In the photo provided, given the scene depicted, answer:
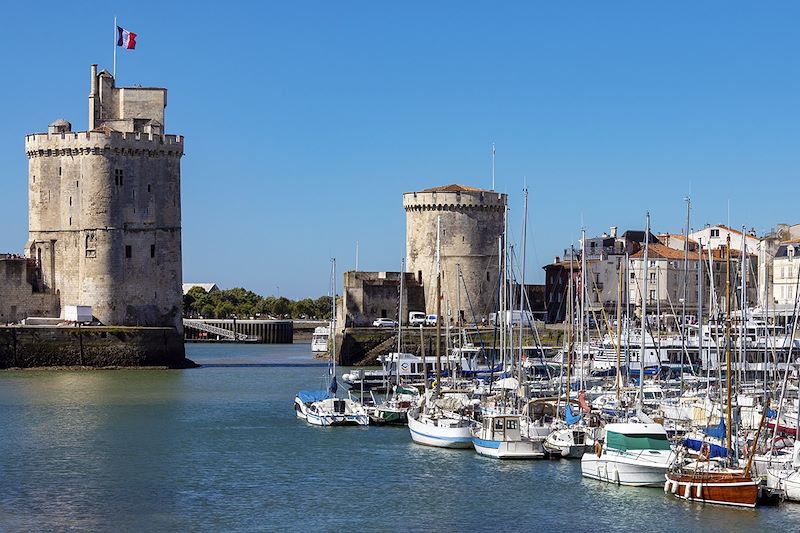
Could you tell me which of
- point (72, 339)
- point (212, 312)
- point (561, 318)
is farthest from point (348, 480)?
point (212, 312)

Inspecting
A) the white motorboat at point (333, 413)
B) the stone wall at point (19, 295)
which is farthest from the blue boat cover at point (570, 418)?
the stone wall at point (19, 295)

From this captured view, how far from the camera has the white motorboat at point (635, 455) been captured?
31469mm

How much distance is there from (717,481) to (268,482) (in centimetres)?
988

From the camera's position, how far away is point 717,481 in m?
29.2

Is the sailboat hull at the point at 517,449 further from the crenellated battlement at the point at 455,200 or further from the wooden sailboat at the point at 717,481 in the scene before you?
the crenellated battlement at the point at 455,200

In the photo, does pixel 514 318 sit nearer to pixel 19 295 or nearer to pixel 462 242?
pixel 462 242

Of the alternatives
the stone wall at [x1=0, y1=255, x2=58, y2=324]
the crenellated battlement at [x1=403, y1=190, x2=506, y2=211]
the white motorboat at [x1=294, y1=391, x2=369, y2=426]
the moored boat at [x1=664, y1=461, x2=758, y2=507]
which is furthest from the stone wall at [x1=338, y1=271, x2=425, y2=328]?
the moored boat at [x1=664, y1=461, x2=758, y2=507]

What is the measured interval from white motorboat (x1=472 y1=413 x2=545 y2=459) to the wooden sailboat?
5.74 m

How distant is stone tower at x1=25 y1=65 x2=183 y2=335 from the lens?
2566 inches

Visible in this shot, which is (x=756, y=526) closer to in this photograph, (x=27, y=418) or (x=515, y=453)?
(x=515, y=453)

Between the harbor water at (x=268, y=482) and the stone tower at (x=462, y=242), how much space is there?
82.1 feet

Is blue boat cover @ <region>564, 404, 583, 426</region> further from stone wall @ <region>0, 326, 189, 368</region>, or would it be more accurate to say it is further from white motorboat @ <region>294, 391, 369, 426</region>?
stone wall @ <region>0, 326, 189, 368</region>

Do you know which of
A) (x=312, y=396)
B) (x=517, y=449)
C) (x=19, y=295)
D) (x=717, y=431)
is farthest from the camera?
(x=19, y=295)

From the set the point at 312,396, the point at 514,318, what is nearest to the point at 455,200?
the point at 514,318
